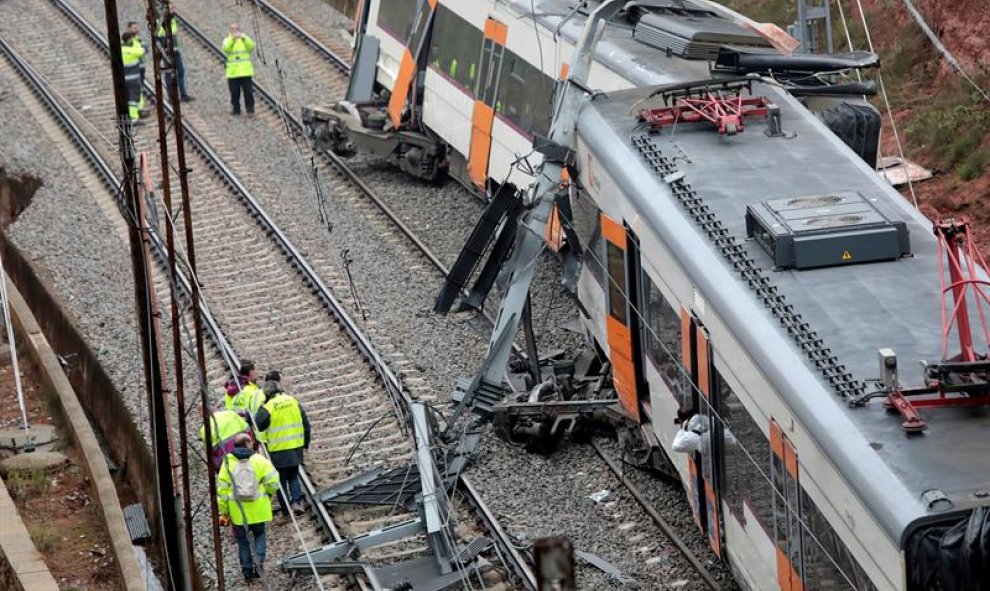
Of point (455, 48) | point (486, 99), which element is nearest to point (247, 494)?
point (486, 99)

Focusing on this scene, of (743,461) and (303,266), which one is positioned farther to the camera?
(303,266)

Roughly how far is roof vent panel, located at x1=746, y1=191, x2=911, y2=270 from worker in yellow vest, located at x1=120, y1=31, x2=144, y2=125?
57.4ft

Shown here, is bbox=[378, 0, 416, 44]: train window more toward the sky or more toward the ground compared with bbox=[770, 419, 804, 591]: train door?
more toward the ground

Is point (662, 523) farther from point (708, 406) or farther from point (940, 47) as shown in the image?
point (940, 47)

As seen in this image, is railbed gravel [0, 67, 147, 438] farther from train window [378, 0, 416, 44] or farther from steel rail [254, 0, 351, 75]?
steel rail [254, 0, 351, 75]

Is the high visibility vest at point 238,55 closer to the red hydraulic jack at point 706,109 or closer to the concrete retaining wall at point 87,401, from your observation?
the concrete retaining wall at point 87,401

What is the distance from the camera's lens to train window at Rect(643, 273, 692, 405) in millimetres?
13345

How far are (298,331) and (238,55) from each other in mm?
8124

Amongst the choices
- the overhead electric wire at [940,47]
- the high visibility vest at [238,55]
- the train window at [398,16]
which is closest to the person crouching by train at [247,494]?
the train window at [398,16]

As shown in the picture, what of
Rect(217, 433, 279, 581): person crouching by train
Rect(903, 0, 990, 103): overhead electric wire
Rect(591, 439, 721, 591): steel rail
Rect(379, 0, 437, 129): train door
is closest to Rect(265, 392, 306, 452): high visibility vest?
Rect(217, 433, 279, 581): person crouching by train

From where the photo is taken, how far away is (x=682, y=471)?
45.4ft

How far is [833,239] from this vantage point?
38.5 ft

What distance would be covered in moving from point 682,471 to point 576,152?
138 inches

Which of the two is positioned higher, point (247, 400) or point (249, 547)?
point (247, 400)
